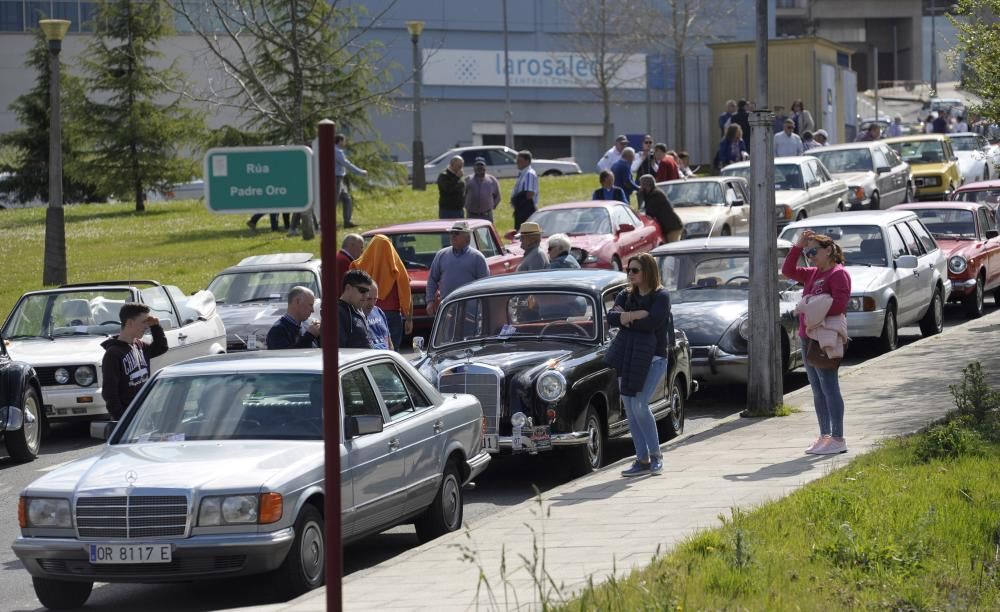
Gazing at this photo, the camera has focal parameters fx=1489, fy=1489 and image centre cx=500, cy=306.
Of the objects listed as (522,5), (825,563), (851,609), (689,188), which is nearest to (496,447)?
(825,563)

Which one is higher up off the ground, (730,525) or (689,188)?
(689,188)

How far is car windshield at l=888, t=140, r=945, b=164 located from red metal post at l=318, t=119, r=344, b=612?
3142 centimetres

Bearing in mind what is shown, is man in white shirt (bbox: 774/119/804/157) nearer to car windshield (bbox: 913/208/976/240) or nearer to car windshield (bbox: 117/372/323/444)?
car windshield (bbox: 913/208/976/240)

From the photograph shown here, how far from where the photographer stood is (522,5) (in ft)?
237

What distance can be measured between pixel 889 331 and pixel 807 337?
6739 mm

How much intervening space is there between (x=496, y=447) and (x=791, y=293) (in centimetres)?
644

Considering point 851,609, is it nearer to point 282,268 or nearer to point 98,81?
point 282,268

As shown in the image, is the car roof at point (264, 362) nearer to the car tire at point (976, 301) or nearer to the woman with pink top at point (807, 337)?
the woman with pink top at point (807, 337)

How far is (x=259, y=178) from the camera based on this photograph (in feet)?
19.0

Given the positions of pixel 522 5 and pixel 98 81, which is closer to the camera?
pixel 98 81

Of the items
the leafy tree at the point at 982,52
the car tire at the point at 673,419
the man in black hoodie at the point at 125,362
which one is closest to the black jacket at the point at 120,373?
the man in black hoodie at the point at 125,362

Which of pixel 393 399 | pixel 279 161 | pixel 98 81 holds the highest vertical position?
pixel 98 81

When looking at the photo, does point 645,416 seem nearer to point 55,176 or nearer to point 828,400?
point 828,400

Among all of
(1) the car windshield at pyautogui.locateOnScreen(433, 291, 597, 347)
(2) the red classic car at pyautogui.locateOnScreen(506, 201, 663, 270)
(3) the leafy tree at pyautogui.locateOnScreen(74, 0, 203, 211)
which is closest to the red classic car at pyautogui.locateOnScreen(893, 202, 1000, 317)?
(2) the red classic car at pyautogui.locateOnScreen(506, 201, 663, 270)
